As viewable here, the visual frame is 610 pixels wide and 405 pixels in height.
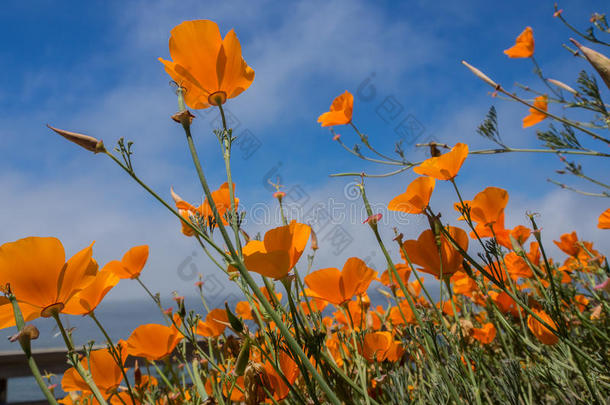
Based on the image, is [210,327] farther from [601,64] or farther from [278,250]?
[601,64]

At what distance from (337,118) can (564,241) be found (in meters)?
1.27

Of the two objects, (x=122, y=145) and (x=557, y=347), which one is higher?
(x=122, y=145)

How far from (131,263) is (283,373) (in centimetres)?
64

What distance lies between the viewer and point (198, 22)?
1.99 feet

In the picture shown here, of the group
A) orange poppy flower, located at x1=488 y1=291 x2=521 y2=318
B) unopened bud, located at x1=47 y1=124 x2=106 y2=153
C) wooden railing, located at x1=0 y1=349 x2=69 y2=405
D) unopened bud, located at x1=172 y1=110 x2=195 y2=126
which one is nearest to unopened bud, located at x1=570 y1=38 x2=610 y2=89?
unopened bud, located at x1=172 y1=110 x2=195 y2=126

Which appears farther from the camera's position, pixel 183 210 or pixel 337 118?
pixel 337 118

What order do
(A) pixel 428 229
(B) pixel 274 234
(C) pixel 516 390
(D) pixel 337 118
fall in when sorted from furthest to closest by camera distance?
(D) pixel 337 118, (C) pixel 516 390, (A) pixel 428 229, (B) pixel 274 234

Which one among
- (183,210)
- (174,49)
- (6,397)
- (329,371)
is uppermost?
(174,49)

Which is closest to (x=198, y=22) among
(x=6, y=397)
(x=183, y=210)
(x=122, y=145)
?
(x=122, y=145)

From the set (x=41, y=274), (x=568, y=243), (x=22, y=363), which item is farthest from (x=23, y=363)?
(x=568, y=243)

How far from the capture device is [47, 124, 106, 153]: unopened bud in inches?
19.3

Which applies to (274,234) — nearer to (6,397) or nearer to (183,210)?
(183,210)

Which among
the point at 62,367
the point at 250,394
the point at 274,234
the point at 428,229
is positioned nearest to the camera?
the point at 274,234

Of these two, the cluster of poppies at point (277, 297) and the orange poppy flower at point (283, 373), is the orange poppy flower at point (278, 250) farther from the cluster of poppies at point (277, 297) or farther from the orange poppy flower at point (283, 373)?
the orange poppy flower at point (283, 373)
